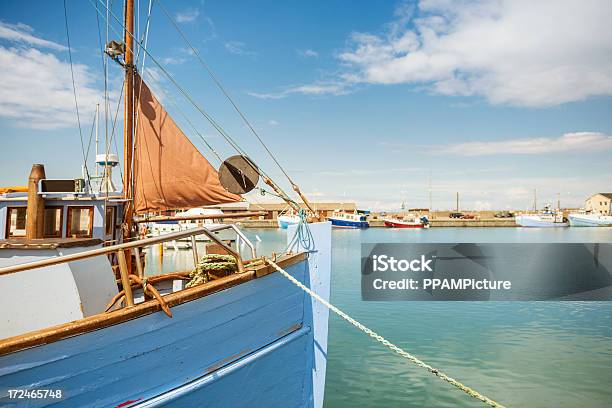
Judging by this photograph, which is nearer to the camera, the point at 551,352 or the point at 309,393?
the point at 309,393

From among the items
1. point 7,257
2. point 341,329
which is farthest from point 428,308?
point 7,257

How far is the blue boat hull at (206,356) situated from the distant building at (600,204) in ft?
449

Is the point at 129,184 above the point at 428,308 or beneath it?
above

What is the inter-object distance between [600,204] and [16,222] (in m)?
143

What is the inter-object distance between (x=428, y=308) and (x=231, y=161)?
1394 cm

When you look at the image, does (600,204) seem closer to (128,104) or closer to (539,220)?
(539,220)

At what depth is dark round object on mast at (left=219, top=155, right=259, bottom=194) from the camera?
30.4 feet

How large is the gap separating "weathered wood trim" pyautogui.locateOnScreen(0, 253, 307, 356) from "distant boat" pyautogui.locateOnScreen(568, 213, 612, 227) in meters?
120

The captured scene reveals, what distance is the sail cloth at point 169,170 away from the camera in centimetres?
1228

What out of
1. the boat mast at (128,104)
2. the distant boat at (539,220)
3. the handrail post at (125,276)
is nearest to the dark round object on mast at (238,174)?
the boat mast at (128,104)

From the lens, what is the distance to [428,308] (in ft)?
63.8

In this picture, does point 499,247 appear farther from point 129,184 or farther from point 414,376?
point 129,184

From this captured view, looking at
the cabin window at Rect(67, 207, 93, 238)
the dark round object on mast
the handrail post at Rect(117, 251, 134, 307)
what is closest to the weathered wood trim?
the handrail post at Rect(117, 251, 134, 307)

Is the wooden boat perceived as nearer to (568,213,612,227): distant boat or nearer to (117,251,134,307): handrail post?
(117,251,134,307): handrail post
